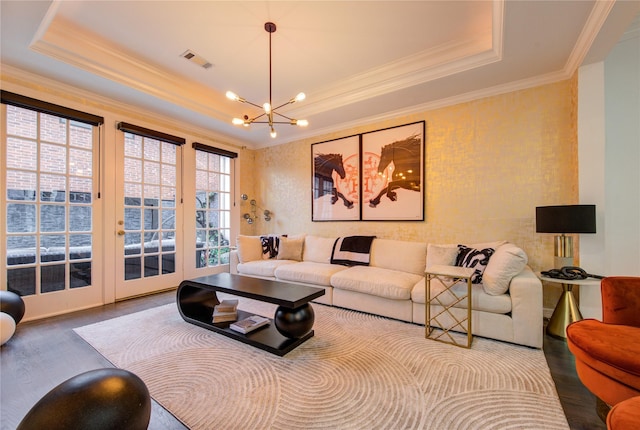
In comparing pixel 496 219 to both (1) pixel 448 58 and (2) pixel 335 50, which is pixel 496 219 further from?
(2) pixel 335 50

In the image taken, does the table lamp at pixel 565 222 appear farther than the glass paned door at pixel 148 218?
No

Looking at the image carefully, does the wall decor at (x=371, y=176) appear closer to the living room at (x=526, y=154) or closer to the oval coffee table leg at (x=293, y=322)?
the living room at (x=526, y=154)

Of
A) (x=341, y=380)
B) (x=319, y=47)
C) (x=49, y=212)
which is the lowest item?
(x=341, y=380)

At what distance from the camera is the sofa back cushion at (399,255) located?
3.27 metres

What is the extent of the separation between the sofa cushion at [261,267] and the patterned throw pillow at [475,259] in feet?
7.45

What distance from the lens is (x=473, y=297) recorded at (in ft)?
7.92

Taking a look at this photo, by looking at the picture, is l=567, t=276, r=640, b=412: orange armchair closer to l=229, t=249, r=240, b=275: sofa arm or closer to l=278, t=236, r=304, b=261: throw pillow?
l=278, t=236, r=304, b=261: throw pillow

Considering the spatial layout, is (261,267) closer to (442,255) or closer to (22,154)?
(442,255)

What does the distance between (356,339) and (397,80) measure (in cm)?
287

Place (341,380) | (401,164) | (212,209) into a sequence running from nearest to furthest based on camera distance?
1. (341,380)
2. (401,164)
3. (212,209)

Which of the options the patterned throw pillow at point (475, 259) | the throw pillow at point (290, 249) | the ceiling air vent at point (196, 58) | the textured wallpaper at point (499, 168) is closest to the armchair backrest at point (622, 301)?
the patterned throw pillow at point (475, 259)

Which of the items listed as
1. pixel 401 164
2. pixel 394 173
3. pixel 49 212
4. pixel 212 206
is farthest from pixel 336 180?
pixel 49 212

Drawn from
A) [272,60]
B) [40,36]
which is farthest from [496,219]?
[40,36]

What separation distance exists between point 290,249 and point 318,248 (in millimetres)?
454
